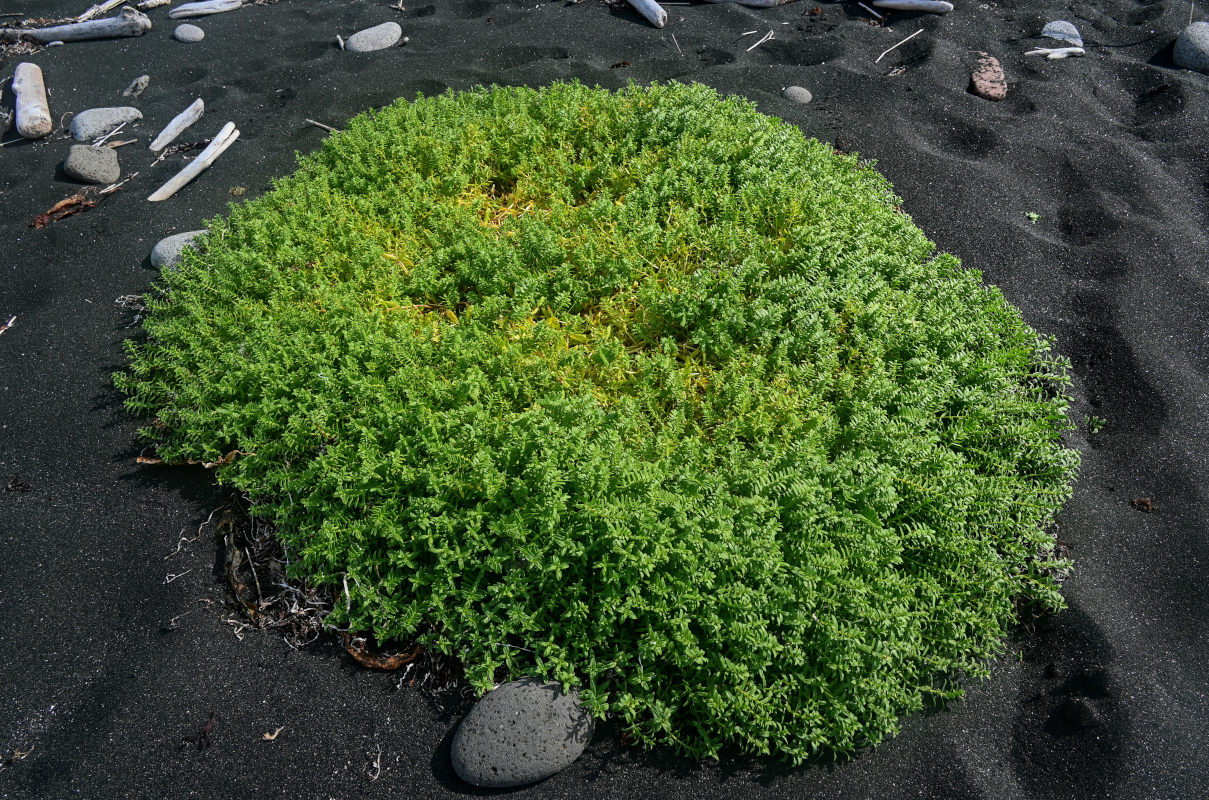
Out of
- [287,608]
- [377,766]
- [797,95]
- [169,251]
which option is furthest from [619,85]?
[377,766]

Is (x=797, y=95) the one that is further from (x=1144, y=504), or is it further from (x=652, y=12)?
(x=1144, y=504)

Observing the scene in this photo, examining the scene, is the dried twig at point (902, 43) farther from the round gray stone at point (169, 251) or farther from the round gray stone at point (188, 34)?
the round gray stone at point (188, 34)

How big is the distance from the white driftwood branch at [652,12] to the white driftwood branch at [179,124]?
4.18 meters

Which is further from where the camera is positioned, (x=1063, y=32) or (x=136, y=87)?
(x=1063, y=32)

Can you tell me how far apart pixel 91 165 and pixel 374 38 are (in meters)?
2.78

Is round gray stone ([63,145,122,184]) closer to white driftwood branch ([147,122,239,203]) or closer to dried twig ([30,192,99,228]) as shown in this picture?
dried twig ([30,192,99,228])

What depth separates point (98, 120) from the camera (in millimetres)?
6211

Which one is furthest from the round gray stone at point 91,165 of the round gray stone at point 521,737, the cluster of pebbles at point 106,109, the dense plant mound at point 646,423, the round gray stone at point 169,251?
the round gray stone at point 521,737

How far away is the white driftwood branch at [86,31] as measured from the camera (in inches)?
281

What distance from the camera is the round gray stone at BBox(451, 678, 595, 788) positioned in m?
2.88

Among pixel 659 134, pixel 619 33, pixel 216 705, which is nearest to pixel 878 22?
pixel 619 33

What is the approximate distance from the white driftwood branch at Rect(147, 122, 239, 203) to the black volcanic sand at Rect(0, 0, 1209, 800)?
11 centimetres

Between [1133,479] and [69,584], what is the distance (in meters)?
5.33

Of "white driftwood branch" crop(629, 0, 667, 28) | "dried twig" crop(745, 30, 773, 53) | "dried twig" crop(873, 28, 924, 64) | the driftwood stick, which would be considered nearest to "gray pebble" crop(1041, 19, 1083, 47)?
"dried twig" crop(873, 28, 924, 64)
